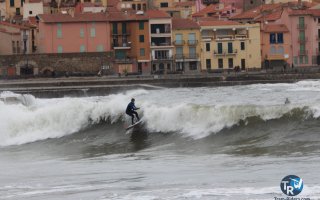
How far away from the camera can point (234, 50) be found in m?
89.2

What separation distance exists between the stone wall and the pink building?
3.00 m

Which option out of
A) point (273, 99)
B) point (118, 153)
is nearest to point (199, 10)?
point (273, 99)

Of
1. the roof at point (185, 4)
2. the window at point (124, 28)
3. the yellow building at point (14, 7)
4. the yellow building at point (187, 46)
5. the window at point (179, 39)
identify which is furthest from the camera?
the roof at point (185, 4)

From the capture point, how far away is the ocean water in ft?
66.7

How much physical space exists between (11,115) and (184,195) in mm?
23800

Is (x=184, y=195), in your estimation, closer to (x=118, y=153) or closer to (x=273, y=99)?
(x=118, y=153)

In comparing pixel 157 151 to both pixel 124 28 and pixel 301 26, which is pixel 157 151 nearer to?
pixel 124 28

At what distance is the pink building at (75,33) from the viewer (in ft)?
282

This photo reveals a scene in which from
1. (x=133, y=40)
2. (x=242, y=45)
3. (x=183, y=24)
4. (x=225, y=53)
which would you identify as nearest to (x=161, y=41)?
(x=133, y=40)

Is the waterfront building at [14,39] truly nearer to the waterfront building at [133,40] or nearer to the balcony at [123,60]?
the waterfront building at [133,40]

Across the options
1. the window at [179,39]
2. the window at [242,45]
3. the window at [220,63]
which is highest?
the window at [179,39]

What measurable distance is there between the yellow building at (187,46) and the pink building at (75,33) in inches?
255

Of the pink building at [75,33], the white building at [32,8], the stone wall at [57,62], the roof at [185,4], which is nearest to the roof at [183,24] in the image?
the pink building at [75,33]

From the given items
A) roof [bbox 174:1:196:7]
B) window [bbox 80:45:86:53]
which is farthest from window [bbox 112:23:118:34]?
roof [bbox 174:1:196:7]
